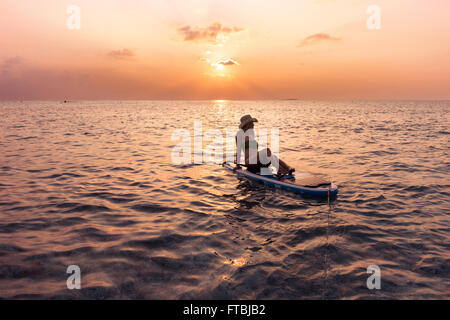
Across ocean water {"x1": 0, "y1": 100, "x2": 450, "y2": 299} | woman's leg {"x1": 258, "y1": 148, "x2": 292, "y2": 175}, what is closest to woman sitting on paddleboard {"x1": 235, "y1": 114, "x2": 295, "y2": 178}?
woman's leg {"x1": 258, "y1": 148, "x2": 292, "y2": 175}

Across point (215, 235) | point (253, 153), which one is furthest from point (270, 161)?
point (215, 235)

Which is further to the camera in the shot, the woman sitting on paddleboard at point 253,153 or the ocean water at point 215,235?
the woman sitting on paddleboard at point 253,153

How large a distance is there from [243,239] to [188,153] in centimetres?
1237

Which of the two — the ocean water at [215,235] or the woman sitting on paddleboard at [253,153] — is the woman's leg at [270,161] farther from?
the ocean water at [215,235]

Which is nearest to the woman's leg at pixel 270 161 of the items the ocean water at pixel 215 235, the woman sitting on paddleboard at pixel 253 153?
the woman sitting on paddleboard at pixel 253 153

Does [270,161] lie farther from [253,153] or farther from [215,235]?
[215,235]

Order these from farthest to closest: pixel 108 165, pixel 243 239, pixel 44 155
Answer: pixel 44 155, pixel 108 165, pixel 243 239

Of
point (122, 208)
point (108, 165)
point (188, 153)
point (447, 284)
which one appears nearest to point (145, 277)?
point (122, 208)

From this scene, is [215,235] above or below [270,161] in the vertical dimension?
below

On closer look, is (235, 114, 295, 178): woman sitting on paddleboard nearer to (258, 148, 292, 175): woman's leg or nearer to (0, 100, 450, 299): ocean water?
(258, 148, 292, 175): woman's leg

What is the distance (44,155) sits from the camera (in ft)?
53.1

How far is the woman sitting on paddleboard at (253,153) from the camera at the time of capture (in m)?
10.9

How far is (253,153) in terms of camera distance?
11.3m
